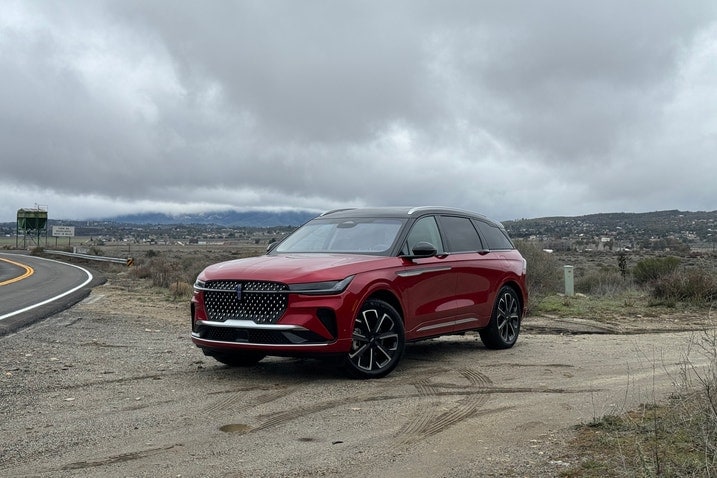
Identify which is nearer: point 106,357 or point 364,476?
point 364,476

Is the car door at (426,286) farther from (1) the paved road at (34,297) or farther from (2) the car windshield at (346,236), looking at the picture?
(1) the paved road at (34,297)

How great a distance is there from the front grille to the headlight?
4.2 inches

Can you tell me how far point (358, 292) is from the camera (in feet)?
23.9

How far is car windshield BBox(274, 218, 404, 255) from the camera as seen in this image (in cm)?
831

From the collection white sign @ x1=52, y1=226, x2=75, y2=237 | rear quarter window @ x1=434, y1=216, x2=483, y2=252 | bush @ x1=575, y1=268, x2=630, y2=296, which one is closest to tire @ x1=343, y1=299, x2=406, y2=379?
rear quarter window @ x1=434, y1=216, x2=483, y2=252

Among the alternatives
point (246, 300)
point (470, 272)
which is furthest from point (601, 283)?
point (246, 300)

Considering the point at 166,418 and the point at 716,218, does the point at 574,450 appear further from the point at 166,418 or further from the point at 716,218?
the point at 716,218

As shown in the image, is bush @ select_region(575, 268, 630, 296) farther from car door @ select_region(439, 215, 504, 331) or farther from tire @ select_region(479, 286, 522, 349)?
car door @ select_region(439, 215, 504, 331)

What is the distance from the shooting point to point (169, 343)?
10.5 m

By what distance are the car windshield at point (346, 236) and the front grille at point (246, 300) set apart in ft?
4.45

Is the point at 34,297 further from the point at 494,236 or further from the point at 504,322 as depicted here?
the point at 504,322

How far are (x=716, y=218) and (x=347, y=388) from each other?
75.8 m

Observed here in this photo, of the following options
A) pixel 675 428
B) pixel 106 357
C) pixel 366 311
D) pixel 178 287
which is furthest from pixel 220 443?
pixel 178 287

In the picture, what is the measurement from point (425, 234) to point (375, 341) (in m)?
1.79
